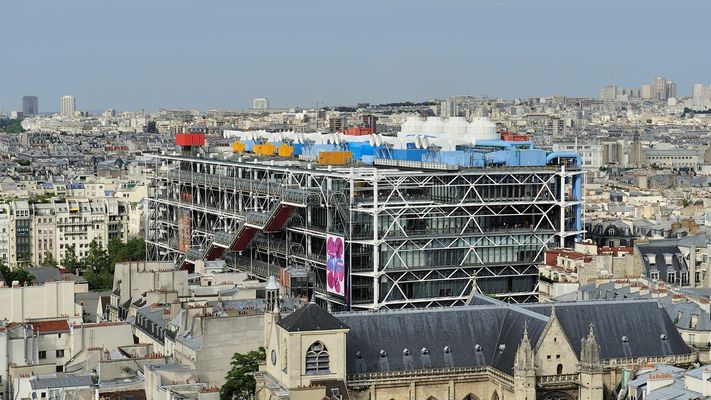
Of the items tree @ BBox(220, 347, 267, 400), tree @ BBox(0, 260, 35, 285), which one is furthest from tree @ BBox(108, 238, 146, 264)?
tree @ BBox(220, 347, 267, 400)

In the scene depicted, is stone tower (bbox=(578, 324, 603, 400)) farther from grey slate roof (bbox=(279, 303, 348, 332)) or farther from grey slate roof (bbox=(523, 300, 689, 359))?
grey slate roof (bbox=(279, 303, 348, 332))

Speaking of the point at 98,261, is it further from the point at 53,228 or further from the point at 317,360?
the point at 317,360

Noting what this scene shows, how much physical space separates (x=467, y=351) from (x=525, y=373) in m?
5.41

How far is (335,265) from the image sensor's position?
377ft

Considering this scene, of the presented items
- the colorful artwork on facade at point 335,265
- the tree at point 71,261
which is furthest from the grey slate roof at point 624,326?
the tree at point 71,261

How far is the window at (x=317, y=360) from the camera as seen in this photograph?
2751 inches

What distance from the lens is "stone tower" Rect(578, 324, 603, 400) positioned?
71.1m

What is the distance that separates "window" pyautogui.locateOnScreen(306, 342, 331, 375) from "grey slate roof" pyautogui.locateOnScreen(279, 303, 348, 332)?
2.93 feet

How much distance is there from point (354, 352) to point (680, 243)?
55471 mm

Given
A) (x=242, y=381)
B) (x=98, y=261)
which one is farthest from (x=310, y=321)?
(x=98, y=261)

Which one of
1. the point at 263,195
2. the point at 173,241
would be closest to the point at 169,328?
the point at 263,195

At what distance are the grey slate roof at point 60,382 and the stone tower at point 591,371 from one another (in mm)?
25359

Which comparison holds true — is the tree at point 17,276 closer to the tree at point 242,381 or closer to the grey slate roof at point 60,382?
the grey slate roof at point 60,382

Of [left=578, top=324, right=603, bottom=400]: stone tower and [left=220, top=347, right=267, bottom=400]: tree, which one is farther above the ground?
[left=578, top=324, right=603, bottom=400]: stone tower
